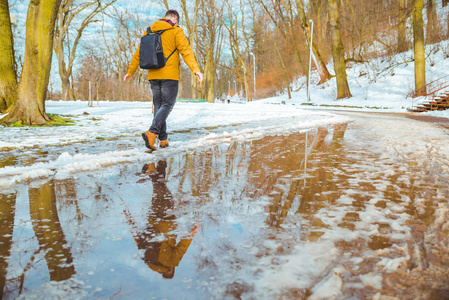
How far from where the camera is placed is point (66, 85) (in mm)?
28562

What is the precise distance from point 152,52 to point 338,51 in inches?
951

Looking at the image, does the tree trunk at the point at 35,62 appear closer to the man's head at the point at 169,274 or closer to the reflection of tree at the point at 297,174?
the reflection of tree at the point at 297,174

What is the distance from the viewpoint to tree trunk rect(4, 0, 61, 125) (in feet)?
25.3

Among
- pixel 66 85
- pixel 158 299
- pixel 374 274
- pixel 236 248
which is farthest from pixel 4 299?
pixel 66 85

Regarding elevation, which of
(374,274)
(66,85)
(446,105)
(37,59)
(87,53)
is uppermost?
(87,53)

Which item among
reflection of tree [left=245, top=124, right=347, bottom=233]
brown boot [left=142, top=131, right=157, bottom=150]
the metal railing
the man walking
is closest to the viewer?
reflection of tree [left=245, top=124, right=347, bottom=233]

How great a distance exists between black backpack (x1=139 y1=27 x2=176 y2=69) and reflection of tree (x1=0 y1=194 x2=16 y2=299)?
9.01ft

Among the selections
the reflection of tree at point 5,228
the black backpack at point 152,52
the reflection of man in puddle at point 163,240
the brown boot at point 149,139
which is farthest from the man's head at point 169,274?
the black backpack at point 152,52

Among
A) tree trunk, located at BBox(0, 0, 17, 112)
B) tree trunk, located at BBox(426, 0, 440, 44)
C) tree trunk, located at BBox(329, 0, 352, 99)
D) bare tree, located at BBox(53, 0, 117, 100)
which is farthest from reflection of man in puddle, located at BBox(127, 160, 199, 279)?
tree trunk, located at BBox(426, 0, 440, 44)

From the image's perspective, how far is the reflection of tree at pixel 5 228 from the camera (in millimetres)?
1490

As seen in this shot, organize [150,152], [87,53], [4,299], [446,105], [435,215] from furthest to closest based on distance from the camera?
[87,53]
[446,105]
[150,152]
[435,215]
[4,299]

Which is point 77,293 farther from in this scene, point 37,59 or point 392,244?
point 37,59

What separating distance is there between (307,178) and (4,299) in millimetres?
2462

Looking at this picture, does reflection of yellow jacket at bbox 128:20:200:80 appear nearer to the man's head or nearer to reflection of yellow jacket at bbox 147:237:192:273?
reflection of yellow jacket at bbox 147:237:192:273
